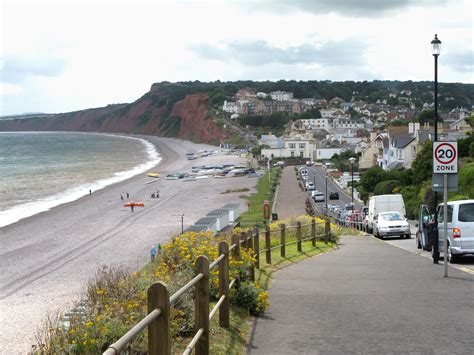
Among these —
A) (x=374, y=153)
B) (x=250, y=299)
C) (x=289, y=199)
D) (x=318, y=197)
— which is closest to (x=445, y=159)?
(x=250, y=299)

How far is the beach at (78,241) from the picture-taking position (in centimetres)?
2159

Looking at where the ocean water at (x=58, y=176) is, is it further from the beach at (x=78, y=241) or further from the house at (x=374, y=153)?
the house at (x=374, y=153)

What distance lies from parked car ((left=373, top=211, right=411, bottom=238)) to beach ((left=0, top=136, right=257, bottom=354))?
10638 mm

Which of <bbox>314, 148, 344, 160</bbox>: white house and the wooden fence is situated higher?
the wooden fence

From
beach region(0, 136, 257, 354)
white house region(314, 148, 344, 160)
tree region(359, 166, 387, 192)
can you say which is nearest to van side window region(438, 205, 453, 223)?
beach region(0, 136, 257, 354)

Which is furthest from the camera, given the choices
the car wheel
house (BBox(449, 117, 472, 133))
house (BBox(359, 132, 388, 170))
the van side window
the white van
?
house (BBox(359, 132, 388, 170))

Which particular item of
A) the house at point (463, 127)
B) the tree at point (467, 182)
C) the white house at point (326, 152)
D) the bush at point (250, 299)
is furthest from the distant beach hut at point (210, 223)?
the white house at point (326, 152)

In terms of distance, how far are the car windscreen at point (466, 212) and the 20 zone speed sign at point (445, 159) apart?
2.78m

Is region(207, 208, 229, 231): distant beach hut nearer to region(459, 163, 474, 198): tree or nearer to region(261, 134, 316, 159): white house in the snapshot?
region(459, 163, 474, 198): tree

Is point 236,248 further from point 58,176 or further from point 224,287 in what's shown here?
point 58,176

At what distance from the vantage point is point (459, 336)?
8.03 m

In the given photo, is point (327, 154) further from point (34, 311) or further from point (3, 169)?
point (34, 311)

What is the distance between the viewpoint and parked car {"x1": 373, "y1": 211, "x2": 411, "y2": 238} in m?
29.1

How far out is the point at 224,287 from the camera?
27.1 feet
